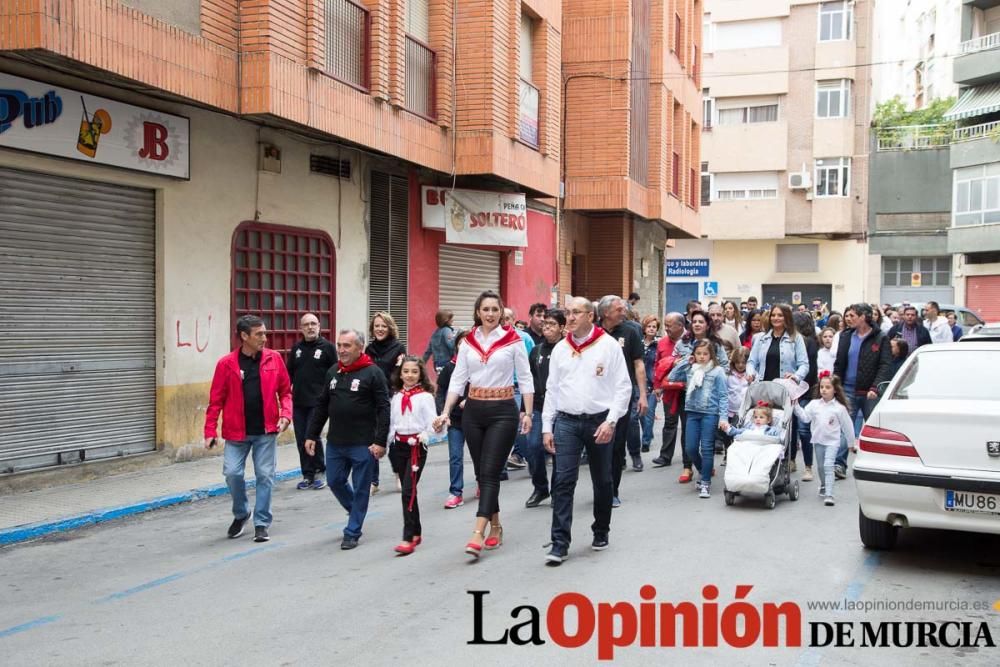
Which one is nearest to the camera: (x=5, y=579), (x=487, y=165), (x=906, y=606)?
(x=906, y=606)

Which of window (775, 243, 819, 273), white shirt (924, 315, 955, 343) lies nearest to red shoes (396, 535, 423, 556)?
white shirt (924, 315, 955, 343)

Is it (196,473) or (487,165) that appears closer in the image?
(196,473)

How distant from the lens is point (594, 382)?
23.6ft

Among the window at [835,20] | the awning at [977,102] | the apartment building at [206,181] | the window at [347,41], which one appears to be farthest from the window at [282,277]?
the window at [835,20]

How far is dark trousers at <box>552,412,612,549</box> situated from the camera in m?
7.14

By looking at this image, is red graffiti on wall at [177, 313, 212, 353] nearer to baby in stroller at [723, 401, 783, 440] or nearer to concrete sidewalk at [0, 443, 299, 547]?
concrete sidewalk at [0, 443, 299, 547]

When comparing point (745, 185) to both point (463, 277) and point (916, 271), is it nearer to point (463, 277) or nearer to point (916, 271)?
point (916, 271)

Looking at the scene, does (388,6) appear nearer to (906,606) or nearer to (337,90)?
(337,90)

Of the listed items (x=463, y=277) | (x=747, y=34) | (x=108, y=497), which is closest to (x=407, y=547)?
(x=108, y=497)

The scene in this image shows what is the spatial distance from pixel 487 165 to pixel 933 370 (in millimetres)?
10669

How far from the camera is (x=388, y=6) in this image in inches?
579

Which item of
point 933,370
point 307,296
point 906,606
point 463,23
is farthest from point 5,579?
point 463,23

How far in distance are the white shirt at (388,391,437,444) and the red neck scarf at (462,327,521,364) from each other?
65cm

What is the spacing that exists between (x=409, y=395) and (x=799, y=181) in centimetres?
3974
